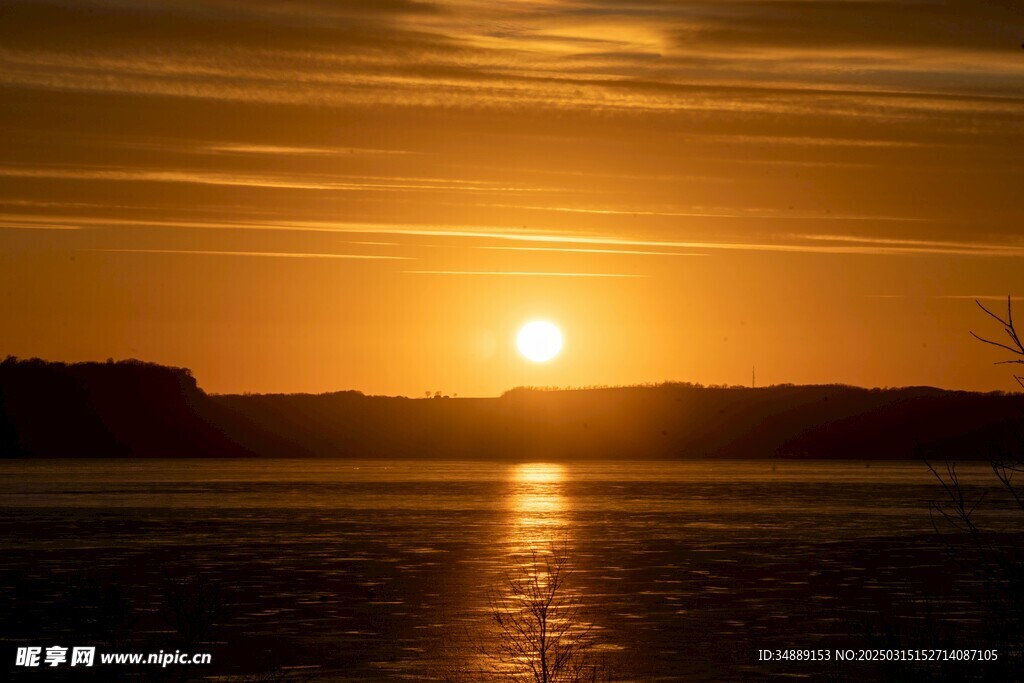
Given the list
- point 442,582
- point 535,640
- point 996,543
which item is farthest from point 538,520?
point 535,640

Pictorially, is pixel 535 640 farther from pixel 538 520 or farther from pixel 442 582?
pixel 538 520

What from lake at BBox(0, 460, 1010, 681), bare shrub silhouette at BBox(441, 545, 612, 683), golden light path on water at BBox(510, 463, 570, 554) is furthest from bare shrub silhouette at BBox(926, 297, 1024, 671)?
golden light path on water at BBox(510, 463, 570, 554)

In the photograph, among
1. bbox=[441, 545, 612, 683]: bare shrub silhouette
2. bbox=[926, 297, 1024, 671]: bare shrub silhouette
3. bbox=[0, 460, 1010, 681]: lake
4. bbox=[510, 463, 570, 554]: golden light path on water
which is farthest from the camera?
bbox=[510, 463, 570, 554]: golden light path on water

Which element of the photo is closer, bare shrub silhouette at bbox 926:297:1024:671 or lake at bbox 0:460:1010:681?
bare shrub silhouette at bbox 926:297:1024:671

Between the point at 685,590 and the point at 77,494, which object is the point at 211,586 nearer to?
the point at 685,590

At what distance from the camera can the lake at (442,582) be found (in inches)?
1182

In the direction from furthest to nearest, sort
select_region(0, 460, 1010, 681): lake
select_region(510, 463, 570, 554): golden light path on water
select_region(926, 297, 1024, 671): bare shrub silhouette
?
select_region(510, 463, 570, 554): golden light path on water → select_region(0, 460, 1010, 681): lake → select_region(926, 297, 1024, 671): bare shrub silhouette

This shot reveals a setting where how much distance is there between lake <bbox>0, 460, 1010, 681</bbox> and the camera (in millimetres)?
30031

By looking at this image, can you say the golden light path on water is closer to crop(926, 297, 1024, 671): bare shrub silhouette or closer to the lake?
the lake

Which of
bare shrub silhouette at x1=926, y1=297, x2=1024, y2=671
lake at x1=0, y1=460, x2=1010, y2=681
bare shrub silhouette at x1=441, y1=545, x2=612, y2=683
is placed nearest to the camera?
bare shrub silhouette at x1=926, y1=297, x2=1024, y2=671

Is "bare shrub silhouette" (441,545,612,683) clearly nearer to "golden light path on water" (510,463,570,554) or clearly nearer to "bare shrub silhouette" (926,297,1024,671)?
"bare shrub silhouette" (926,297,1024,671)

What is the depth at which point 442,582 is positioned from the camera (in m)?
45.5

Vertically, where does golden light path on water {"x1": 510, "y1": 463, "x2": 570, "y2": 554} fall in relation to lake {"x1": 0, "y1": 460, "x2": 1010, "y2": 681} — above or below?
above

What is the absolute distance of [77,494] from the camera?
125 metres
